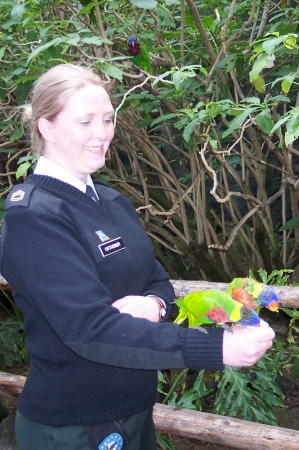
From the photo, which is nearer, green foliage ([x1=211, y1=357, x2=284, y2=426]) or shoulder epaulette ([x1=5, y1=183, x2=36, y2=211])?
shoulder epaulette ([x1=5, y1=183, x2=36, y2=211])

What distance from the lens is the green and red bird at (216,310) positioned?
3.07ft

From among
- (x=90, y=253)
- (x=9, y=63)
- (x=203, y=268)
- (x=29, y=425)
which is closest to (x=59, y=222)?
(x=90, y=253)

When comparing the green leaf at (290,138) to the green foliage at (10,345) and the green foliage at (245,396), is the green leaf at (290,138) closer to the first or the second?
the green foliage at (245,396)

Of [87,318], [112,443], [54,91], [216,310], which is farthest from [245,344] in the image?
[54,91]

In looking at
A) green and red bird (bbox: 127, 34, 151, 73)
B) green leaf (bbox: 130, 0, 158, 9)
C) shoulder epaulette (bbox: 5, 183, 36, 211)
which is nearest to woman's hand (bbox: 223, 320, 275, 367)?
shoulder epaulette (bbox: 5, 183, 36, 211)

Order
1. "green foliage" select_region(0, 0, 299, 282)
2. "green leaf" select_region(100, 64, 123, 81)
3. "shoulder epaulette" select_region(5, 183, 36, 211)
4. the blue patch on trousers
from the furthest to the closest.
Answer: "green foliage" select_region(0, 0, 299, 282), "green leaf" select_region(100, 64, 123, 81), the blue patch on trousers, "shoulder epaulette" select_region(5, 183, 36, 211)

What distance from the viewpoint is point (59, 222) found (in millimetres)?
1002

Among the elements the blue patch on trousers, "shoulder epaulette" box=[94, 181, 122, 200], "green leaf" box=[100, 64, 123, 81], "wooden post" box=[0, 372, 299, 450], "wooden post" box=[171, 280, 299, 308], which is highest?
"green leaf" box=[100, 64, 123, 81]

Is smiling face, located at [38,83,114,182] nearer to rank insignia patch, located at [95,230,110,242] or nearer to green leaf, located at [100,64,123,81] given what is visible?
rank insignia patch, located at [95,230,110,242]

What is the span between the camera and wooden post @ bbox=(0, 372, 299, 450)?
1656 mm

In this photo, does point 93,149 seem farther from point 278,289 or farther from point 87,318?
point 278,289

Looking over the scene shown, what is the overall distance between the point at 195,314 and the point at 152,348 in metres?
0.15

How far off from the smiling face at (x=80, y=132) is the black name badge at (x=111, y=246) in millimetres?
173

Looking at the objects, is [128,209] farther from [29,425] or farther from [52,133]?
[29,425]
